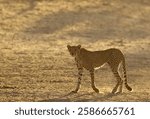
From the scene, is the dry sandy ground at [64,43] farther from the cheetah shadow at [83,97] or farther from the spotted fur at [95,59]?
the spotted fur at [95,59]

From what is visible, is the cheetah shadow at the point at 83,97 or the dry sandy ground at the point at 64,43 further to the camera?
the dry sandy ground at the point at 64,43

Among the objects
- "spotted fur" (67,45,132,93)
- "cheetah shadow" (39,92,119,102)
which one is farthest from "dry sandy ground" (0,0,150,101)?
"spotted fur" (67,45,132,93)

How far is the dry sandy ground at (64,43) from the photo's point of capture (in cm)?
1597

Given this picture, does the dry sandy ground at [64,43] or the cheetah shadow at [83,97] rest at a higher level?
the cheetah shadow at [83,97]

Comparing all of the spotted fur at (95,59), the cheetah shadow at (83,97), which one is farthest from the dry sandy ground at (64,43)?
the spotted fur at (95,59)

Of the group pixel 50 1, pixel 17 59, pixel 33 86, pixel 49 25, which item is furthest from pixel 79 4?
pixel 33 86

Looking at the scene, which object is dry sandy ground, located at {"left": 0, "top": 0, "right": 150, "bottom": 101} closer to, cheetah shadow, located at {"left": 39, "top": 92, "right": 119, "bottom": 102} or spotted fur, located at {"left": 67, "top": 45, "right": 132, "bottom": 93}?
cheetah shadow, located at {"left": 39, "top": 92, "right": 119, "bottom": 102}

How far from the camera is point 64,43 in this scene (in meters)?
23.3

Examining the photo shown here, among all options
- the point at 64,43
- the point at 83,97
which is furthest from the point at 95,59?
the point at 64,43

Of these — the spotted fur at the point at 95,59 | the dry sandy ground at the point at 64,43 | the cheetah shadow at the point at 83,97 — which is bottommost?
the dry sandy ground at the point at 64,43

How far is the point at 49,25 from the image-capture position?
25.8 metres

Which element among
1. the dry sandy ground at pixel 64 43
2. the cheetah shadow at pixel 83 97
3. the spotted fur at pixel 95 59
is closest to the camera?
the cheetah shadow at pixel 83 97

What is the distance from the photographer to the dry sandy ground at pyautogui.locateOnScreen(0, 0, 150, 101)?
15969mm

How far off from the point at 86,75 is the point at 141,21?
966 centimetres
